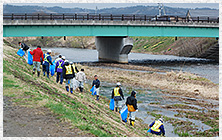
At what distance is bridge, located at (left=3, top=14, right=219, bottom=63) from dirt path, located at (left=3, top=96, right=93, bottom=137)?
31.9 metres

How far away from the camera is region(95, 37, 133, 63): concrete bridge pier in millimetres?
53031

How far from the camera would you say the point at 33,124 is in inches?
411

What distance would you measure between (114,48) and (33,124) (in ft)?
153

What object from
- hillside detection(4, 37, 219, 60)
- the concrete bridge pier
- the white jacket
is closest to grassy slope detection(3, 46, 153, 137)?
the white jacket

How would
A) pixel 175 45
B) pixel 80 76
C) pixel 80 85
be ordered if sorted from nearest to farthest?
pixel 80 76 < pixel 80 85 < pixel 175 45

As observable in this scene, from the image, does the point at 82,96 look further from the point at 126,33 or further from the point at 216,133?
the point at 126,33

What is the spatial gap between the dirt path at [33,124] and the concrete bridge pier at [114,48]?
137ft

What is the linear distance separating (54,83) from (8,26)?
2611 centimetres

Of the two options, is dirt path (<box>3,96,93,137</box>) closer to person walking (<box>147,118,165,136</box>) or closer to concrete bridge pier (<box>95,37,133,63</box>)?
person walking (<box>147,118,165,136</box>)

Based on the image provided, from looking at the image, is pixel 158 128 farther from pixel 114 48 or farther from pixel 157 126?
pixel 114 48

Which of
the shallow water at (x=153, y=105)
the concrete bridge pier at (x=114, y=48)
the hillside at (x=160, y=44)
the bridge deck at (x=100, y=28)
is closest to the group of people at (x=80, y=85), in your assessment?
the shallow water at (x=153, y=105)

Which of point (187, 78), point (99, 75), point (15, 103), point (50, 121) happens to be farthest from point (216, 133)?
point (99, 75)

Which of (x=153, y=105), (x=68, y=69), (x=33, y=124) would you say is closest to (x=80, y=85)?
(x=68, y=69)

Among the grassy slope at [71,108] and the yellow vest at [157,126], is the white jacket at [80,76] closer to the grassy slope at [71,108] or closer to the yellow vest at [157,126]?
the grassy slope at [71,108]
